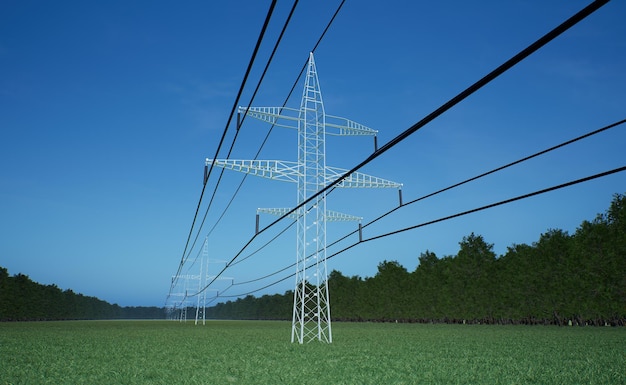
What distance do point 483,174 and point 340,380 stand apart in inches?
224

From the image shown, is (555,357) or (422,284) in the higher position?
(422,284)

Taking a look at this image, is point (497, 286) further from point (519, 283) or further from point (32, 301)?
point (32, 301)

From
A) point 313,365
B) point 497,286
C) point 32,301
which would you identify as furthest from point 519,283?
point 32,301


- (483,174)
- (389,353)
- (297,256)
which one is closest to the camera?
(483,174)

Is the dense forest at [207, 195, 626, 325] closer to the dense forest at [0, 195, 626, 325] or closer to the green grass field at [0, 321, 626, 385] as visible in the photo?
the dense forest at [0, 195, 626, 325]

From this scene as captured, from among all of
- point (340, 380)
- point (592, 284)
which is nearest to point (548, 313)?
point (592, 284)

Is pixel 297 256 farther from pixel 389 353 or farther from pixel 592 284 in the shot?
pixel 592 284

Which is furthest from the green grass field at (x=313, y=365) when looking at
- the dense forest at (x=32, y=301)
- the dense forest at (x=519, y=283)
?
the dense forest at (x=32, y=301)

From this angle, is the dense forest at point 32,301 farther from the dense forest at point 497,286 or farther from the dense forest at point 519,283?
the dense forest at point 519,283

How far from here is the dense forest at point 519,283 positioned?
35.2 metres

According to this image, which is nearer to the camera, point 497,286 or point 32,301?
point 497,286

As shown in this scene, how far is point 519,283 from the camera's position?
43.9 meters

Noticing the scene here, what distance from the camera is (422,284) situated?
5862cm

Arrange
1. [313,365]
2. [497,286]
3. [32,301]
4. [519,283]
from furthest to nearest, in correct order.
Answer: [32,301] < [497,286] < [519,283] < [313,365]
